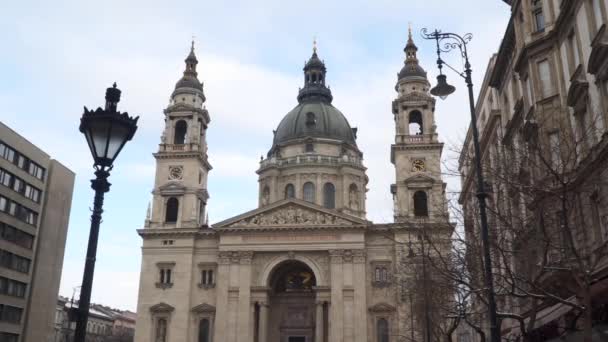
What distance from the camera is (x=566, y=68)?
21719 millimetres

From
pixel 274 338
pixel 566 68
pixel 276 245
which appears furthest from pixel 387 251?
pixel 566 68

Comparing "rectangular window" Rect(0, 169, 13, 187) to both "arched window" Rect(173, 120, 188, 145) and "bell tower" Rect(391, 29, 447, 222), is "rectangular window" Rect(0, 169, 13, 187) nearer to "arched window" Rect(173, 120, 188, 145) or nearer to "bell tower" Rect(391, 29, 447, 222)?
"arched window" Rect(173, 120, 188, 145)

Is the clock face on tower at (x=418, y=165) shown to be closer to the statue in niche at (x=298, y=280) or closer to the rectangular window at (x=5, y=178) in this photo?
the statue in niche at (x=298, y=280)

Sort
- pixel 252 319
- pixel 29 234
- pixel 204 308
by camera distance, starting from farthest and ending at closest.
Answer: pixel 29 234
pixel 204 308
pixel 252 319

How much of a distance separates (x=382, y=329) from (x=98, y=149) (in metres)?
44.8

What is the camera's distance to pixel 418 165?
181ft

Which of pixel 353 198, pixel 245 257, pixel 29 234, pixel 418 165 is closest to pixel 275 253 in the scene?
pixel 245 257

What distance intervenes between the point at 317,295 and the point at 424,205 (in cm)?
1257

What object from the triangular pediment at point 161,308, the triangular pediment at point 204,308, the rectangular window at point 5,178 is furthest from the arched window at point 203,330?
the rectangular window at point 5,178

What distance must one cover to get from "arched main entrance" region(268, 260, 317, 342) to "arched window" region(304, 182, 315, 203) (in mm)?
9247

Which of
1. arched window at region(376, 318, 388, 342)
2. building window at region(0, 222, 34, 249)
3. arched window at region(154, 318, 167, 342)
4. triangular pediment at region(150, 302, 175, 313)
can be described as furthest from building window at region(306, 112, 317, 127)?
building window at region(0, 222, 34, 249)

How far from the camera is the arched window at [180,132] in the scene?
193ft

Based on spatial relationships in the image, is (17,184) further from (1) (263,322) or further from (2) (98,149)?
(2) (98,149)

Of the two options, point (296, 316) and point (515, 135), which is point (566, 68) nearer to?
point (515, 135)
